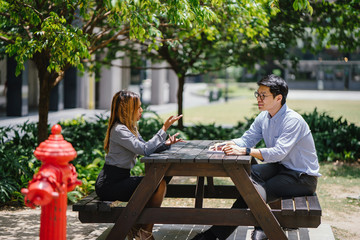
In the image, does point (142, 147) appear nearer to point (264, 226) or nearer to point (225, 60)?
point (264, 226)

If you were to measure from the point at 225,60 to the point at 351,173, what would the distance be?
15.9 ft

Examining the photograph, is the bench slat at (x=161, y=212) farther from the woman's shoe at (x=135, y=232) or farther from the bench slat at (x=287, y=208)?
the woman's shoe at (x=135, y=232)

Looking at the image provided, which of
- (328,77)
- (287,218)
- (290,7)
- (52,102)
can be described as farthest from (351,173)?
(328,77)

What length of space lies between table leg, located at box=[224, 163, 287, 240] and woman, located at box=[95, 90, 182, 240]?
2.31ft

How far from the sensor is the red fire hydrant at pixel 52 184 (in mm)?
3299

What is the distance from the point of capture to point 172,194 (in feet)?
19.1

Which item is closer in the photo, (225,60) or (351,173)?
(351,173)

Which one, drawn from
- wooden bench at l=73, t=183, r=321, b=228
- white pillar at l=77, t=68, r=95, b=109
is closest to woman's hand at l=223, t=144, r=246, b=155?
wooden bench at l=73, t=183, r=321, b=228

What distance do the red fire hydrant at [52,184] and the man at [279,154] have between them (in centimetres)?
169

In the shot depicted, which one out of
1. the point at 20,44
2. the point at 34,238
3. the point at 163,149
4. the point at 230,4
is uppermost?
the point at 230,4

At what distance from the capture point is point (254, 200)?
178 inches

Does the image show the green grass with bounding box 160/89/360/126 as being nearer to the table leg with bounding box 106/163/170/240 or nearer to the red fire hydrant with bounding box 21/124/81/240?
the table leg with bounding box 106/163/170/240

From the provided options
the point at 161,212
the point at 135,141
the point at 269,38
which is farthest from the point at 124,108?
the point at 269,38

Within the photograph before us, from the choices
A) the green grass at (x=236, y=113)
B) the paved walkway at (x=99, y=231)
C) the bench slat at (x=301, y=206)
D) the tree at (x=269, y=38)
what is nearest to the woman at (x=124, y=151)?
the paved walkway at (x=99, y=231)
